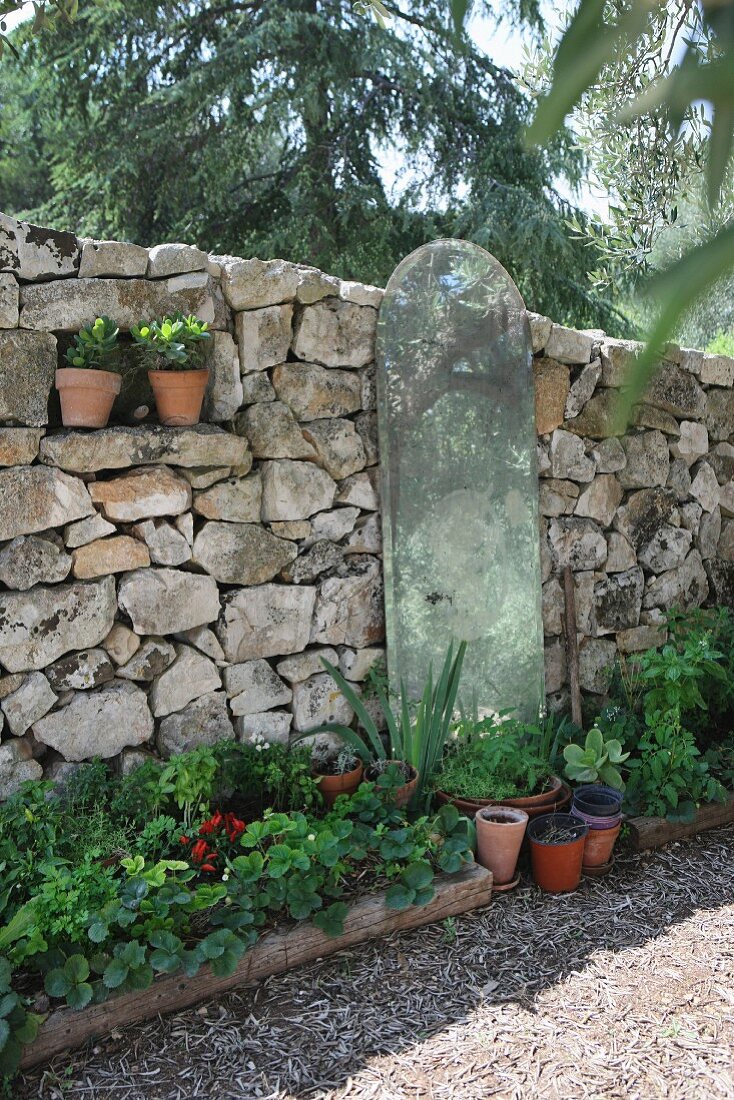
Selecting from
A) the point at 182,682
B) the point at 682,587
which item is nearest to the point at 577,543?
the point at 682,587

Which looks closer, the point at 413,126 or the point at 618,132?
the point at 618,132

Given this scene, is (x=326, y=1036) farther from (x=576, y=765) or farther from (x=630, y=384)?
(x=630, y=384)

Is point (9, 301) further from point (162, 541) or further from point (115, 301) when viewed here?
point (162, 541)

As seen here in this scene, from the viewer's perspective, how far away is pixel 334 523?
300 cm

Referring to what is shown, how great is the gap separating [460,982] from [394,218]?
6.23m

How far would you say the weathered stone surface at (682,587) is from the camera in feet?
12.7

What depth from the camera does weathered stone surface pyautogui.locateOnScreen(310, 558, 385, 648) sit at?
2.99 metres

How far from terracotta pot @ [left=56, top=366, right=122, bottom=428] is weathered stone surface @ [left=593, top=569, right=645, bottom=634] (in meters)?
2.08

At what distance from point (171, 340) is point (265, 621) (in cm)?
91

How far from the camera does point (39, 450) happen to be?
2.46 meters

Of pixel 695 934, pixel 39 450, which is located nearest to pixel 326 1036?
pixel 695 934

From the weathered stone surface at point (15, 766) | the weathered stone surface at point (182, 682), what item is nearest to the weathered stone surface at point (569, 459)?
the weathered stone surface at point (182, 682)

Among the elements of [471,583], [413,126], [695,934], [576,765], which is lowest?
[695,934]

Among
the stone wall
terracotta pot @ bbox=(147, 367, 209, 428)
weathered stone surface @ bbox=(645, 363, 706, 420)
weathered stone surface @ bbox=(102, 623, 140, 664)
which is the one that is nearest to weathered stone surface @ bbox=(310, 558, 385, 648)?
the stone wall
